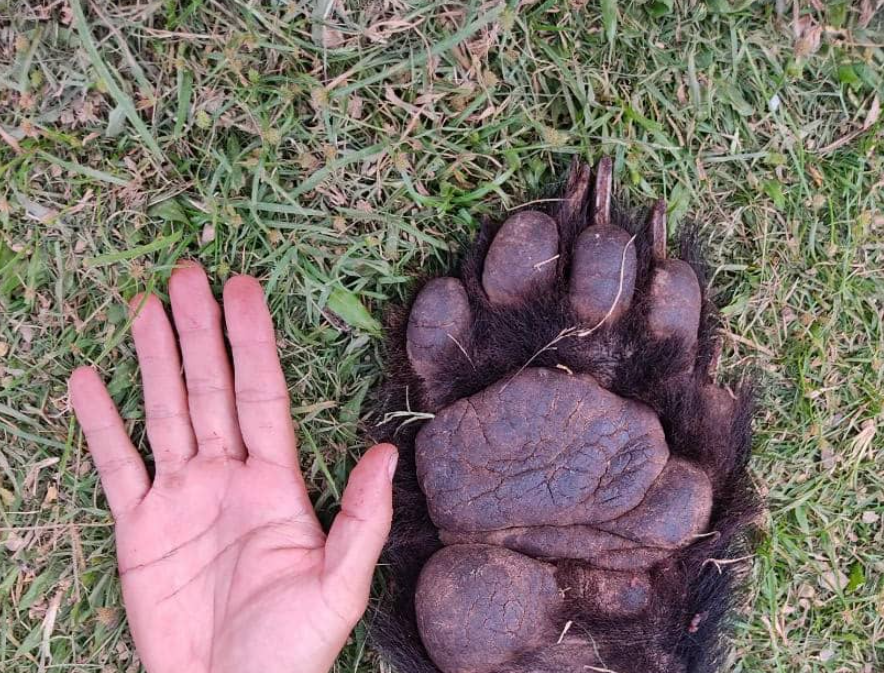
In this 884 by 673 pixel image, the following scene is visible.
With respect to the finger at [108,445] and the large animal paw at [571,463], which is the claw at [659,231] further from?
the finger at [108,445]

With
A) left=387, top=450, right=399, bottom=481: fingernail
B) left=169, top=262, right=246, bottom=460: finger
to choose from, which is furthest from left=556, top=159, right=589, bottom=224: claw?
left=169, top=262, right=246, bottom=460: finger

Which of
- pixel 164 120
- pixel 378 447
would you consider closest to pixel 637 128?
pixel 378 447

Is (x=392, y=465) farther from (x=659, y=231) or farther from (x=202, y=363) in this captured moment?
(x=659, y=231)

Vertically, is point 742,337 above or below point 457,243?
below

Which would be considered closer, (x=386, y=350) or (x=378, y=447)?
(x=378, y=447)

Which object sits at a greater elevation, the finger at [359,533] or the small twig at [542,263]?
the small twig at [542,263]

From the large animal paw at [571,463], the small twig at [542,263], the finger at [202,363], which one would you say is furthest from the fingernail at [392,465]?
the small twig at [542,263]

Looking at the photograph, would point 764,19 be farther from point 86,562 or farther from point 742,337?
point 86,562
